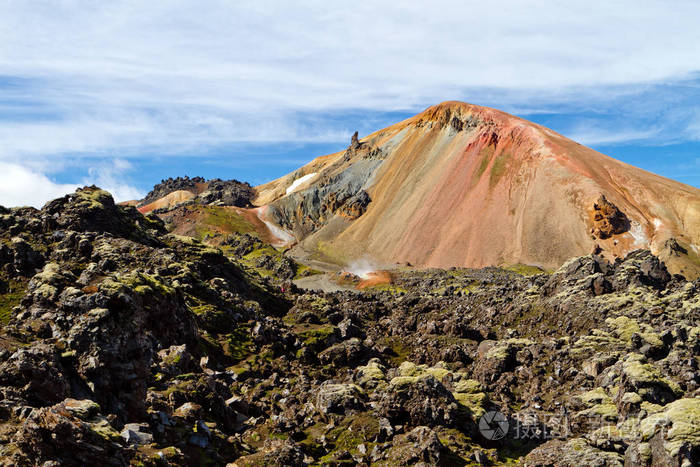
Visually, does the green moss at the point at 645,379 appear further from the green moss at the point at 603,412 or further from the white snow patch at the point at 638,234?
the white snow patch at the point at 638,234

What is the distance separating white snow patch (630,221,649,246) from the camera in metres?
133

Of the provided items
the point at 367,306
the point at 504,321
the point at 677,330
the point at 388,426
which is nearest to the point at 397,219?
the point at 367,306

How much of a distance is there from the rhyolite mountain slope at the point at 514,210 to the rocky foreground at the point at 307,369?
264 ft

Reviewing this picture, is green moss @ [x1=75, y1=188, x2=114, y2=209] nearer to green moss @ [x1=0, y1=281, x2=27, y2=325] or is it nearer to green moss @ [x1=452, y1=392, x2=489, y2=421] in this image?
green moss @ [x1=0, y1=281, x2=27, y2=325]

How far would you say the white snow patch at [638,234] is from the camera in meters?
133

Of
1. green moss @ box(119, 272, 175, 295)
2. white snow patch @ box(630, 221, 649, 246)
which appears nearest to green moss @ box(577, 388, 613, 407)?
green moss @ box(119, 272, 175, 295)

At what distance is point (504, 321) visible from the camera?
58.9 metres

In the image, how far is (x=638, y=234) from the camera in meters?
136

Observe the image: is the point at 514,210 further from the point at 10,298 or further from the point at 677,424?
the point at 10,298

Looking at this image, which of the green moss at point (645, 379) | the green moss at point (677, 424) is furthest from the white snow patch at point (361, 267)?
the green moss at point (677, 424)

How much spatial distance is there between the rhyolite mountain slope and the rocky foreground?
8051 centimetres

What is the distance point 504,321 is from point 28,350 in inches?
1955

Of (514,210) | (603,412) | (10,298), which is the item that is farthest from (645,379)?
(514,210)

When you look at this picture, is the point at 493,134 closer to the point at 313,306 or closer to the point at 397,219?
the point at 397,219
